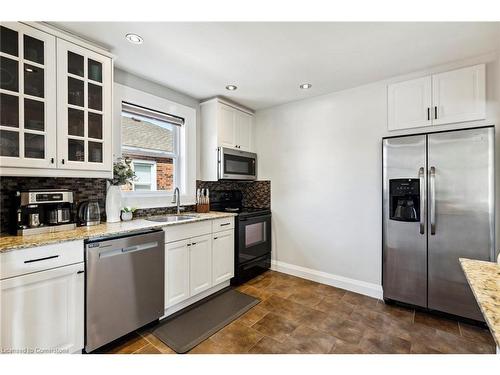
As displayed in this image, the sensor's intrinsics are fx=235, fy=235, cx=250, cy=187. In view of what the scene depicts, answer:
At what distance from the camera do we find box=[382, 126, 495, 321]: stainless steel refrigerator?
206 cm

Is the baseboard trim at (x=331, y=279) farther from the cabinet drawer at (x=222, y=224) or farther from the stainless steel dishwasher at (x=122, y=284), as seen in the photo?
the stainless steel dishwasher at (x=122, y=284)

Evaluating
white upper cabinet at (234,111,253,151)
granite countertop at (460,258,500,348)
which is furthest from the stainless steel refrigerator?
white upper cabinet at (234,111,253,151)

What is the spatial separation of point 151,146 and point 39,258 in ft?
5.56

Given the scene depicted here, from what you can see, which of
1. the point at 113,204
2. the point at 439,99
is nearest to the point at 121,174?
the point at 113,204

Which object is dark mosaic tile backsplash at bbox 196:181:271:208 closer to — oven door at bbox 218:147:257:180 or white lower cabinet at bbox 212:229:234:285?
oven door at bbox 218:147:257:180

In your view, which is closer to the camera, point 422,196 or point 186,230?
point 422,196

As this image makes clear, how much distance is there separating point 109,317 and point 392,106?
336 centimetres

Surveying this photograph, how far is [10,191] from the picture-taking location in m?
1.79

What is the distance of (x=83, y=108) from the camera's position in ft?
6.29

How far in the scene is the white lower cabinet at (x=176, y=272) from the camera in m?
2.22

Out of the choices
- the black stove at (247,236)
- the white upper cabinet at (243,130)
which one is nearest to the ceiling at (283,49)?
the white upper cabinet at (243,130)

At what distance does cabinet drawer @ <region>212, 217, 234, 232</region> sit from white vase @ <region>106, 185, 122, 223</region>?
0.99 m

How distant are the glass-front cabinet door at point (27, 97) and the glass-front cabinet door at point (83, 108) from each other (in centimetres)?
6

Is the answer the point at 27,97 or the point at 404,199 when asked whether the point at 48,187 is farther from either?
the point at 404,199
